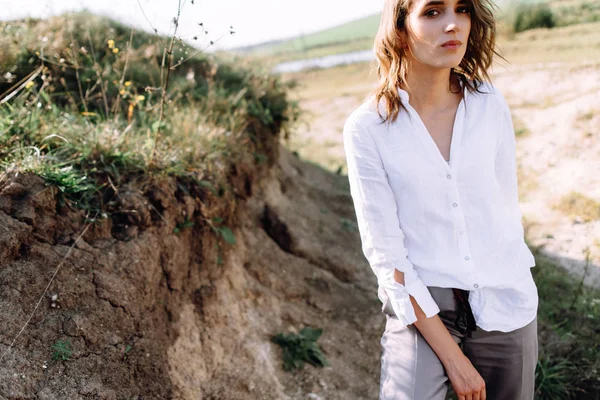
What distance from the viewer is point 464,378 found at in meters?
1.88

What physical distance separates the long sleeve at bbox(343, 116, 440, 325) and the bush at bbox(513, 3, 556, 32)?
42.7 feet

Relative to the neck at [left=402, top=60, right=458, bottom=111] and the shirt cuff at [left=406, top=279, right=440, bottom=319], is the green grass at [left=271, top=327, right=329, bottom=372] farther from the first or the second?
the neck at [left=402, top=60, right=458, bottom=111]

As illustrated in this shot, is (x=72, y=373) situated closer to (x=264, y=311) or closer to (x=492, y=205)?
(x=264, y=311)

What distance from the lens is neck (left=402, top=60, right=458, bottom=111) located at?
2.03 meters

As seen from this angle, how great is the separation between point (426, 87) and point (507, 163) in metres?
0.42

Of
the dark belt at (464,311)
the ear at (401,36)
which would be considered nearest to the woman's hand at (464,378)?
the dark belt at (464,311)

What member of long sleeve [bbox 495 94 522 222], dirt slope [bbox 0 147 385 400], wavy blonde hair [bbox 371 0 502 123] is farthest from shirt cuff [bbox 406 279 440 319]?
dirt slope [bbox 0 147 385 400]

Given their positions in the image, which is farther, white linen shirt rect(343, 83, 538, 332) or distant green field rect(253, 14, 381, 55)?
distant green field rect(253, 14, 381, 55)

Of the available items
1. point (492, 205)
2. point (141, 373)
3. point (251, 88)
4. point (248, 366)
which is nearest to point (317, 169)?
point (251, 88)

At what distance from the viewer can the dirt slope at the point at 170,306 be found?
2.47 metres

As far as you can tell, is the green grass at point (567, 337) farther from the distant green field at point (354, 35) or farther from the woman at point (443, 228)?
the distant green field at point (354, 35)

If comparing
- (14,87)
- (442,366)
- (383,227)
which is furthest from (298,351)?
(14,87)

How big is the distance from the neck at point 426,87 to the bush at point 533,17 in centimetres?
1269

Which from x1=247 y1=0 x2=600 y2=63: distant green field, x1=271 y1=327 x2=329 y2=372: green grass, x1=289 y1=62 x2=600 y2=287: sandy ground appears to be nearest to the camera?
x1=271 y1=327 x2=329 y2=372: green grass
